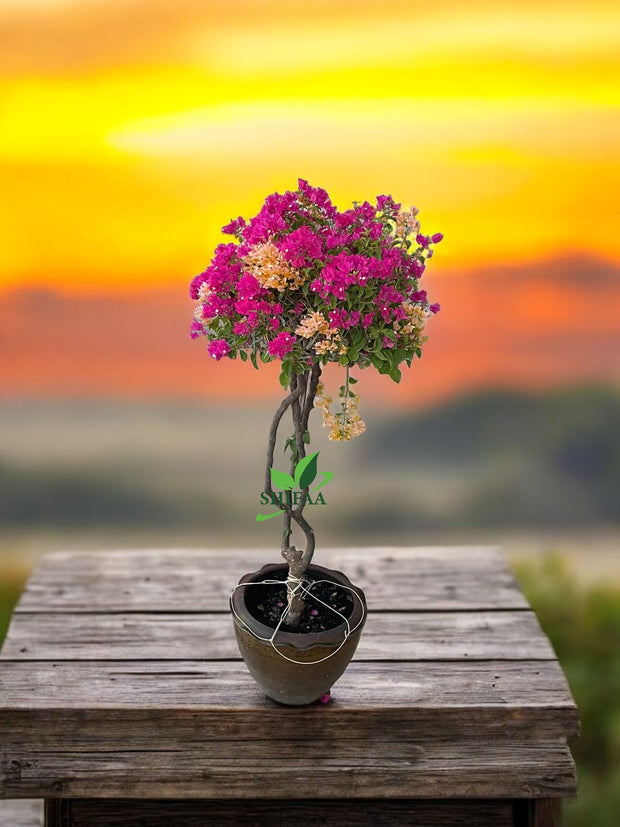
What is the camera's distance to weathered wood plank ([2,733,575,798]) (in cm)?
171

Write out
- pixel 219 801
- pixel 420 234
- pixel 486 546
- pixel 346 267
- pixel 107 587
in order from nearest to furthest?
pixel 346 267 < pixel 420 234 < pixel 219 801 < pixel 107 587 < pixel 486 546

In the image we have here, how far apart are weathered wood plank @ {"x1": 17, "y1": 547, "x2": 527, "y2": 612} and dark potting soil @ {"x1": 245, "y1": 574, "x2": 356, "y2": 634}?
39 cm

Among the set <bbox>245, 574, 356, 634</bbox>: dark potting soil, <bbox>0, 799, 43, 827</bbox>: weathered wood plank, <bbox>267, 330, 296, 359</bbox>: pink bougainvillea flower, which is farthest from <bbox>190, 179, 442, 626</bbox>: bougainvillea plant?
<bbox>0, 799, 43, 827</bbox>: weathered wood plank

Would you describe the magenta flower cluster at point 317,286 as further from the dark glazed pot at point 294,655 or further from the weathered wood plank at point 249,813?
the weathered wood plank at point 249,813

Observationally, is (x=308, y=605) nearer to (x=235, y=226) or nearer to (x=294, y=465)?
(x=294, y=465)

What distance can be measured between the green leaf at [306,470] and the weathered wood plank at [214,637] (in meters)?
0.49

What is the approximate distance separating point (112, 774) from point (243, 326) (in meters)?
0.84

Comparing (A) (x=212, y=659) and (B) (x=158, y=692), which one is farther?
(A) (x=212, y=659)

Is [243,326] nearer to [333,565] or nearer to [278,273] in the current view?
[278,273]

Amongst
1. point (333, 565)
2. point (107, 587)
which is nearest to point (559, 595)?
point (333, 565)

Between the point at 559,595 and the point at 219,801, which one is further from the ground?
the point at 219,801

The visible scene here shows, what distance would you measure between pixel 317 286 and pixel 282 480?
338 millimetres

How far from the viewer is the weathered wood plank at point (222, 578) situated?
7.11ft

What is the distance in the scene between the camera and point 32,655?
193 cm
